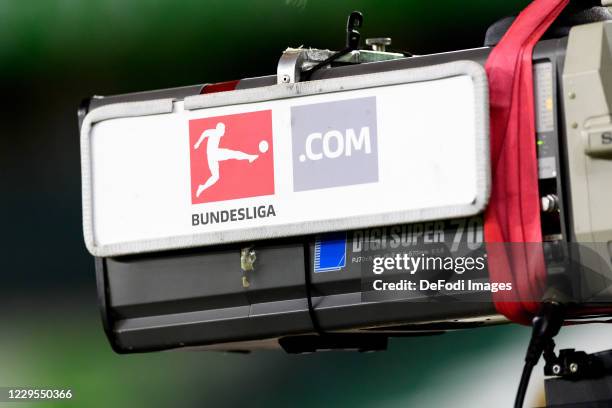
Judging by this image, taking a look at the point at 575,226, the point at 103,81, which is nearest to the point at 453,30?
the point at 103,81

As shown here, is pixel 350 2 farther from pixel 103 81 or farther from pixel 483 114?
pixel 483 114

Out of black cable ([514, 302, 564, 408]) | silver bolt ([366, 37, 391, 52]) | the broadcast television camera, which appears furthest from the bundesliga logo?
black cable ([514, 302, 564, 408])

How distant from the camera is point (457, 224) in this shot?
4.27 feet

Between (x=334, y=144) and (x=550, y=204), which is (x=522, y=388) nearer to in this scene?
(x=550, y=204)

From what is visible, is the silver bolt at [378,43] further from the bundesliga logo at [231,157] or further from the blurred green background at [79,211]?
the blurred green background at [79,211]

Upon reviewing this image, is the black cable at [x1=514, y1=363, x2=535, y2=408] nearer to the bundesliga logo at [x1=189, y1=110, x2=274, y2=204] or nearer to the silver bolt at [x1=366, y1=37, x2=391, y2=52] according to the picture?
the bundesliga logo at [x1=189, y1=110, x2=274, y2=204]

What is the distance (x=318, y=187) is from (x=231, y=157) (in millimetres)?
111

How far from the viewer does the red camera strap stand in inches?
49.4

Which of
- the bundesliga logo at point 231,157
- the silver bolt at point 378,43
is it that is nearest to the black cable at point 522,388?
the bundesliga logo at point 231,157

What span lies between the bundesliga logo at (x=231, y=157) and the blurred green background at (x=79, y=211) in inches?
32.6

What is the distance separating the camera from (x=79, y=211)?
7.90ft

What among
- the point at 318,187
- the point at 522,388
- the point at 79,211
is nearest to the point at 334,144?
the point at 318,187

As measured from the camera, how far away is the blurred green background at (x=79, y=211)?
2.17 m

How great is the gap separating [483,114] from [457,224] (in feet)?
0.38
